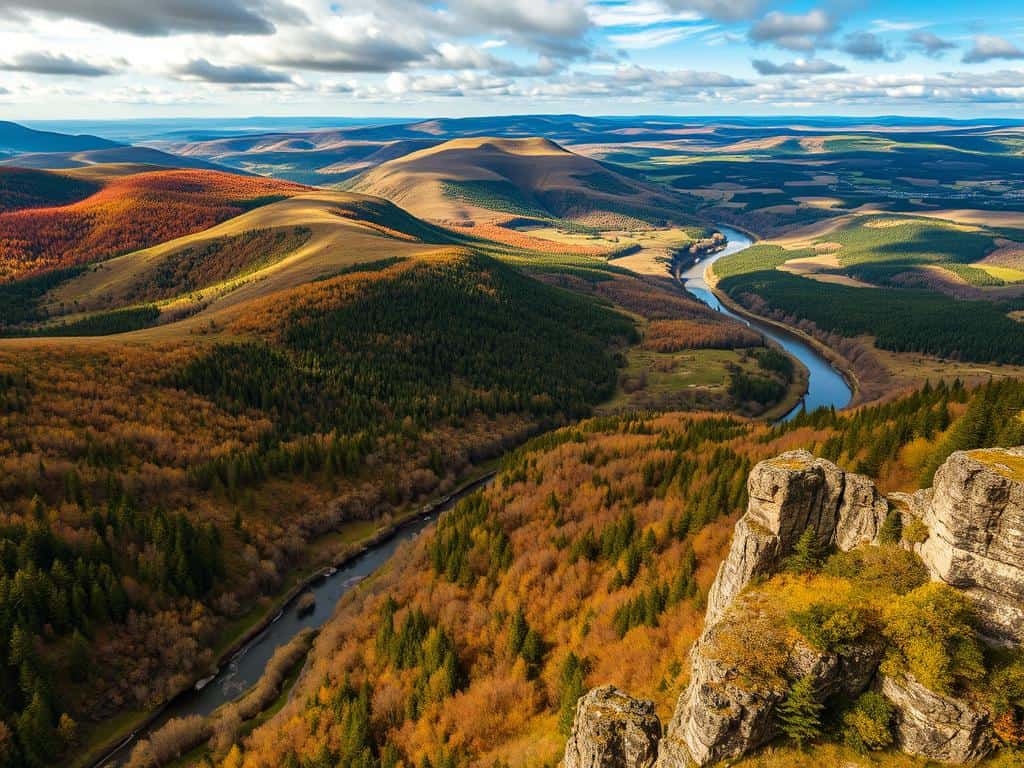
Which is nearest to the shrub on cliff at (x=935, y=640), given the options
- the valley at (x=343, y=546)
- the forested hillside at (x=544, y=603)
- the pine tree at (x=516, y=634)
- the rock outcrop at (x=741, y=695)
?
the rock outcrop at (x=741, y=695)

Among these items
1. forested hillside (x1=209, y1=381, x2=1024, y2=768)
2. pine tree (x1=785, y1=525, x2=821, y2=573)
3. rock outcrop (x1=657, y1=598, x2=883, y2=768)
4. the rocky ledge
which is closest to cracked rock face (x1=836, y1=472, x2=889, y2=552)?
the rocky ledge

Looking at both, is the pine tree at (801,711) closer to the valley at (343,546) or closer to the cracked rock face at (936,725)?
the valley at (343,546)

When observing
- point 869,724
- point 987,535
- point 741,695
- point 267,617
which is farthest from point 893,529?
point 267,617

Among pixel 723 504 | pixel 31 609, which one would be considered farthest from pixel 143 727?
pixel 723 504

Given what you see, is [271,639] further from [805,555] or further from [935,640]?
[935,640]

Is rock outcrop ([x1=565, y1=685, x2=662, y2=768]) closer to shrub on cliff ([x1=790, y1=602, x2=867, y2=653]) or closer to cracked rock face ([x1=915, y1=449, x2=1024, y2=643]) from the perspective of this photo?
shrub on cliff ([x1=790, y1=602, x2=867, y2=653])
